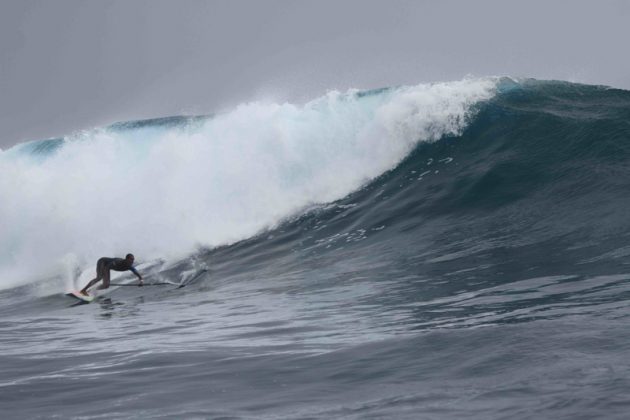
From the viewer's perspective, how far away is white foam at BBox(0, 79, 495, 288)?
19.6 meters

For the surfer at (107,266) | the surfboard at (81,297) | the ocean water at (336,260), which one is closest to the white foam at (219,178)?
the ocean water at (336,260)

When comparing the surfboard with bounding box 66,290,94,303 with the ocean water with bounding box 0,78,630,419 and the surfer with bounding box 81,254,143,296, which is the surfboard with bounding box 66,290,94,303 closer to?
the ocean water with bounding box 0,78,630,419

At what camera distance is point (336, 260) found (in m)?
14.1

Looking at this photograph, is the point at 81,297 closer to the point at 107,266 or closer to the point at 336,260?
the point at 107,266

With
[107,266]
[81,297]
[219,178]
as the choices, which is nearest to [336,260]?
[107,266]

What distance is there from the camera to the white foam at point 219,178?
1956 centimetres

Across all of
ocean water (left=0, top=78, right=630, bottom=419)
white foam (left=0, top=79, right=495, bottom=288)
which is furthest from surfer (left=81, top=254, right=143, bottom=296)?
white foam (left=0, top=79, right=495, bottom=288)

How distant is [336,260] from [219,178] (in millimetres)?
8013

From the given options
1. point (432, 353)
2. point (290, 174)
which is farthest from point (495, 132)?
point (432, 353)

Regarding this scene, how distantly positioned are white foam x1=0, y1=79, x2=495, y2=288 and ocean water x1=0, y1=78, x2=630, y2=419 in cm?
7

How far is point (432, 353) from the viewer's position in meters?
6.50

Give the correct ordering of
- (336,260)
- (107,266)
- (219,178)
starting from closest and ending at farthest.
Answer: (336,260)
(107,266)
(219,178)

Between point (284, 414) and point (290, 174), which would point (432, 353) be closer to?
point (284, 414)

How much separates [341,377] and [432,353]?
94 cm
